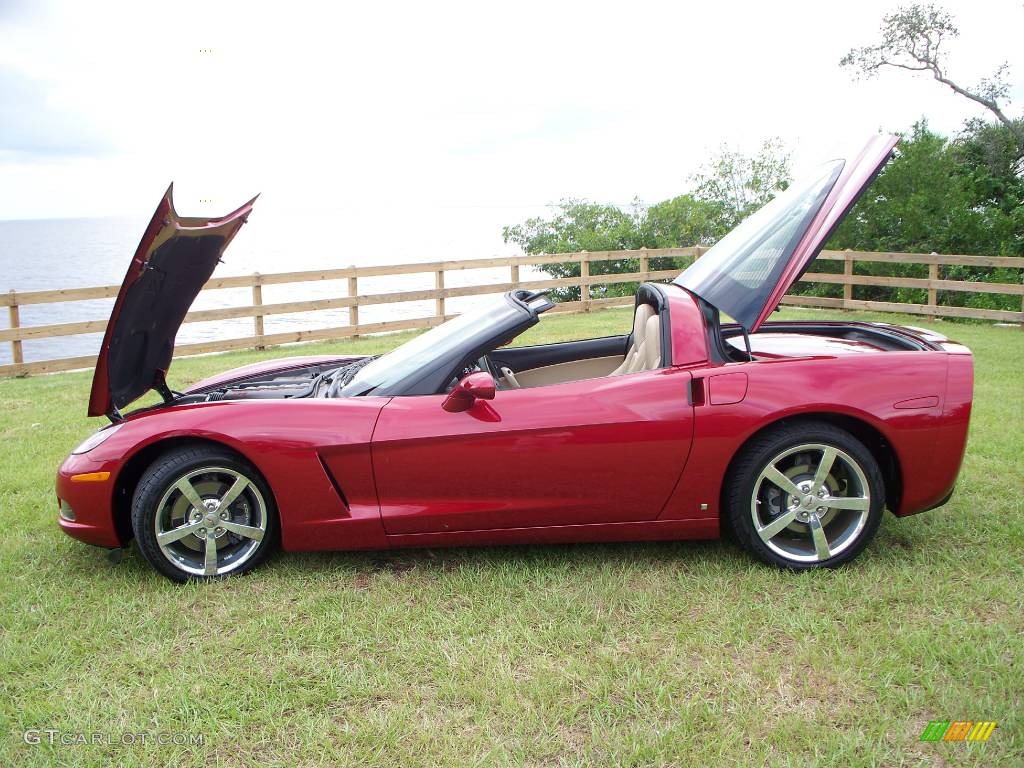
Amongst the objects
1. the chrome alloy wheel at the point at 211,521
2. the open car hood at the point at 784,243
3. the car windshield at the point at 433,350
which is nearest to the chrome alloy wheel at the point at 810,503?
the open car hood at the point at 784,243

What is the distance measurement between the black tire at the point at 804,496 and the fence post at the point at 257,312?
971cm

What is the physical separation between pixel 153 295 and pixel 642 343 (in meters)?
2.29

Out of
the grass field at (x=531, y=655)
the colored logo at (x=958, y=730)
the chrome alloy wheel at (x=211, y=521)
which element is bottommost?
the colored logo at (x=958, y=730)

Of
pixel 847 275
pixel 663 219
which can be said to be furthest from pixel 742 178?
pixel 847 275

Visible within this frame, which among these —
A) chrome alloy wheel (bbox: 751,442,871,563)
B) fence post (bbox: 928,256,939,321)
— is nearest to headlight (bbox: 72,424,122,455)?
chrome alloy wheel (bbox: 751,442,871,563)

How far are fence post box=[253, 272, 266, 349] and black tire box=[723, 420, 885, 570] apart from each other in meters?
9.71

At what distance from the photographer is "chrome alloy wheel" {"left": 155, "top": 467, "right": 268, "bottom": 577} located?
12.0ft

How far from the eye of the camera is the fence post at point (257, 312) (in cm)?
1212

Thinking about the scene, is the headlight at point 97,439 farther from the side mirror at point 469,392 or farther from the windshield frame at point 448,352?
the side mirror at point 469,392

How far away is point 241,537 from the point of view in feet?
12.4

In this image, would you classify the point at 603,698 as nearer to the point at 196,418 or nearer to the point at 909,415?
the point at 909,415

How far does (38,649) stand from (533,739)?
200cm

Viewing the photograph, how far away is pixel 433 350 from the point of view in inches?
155

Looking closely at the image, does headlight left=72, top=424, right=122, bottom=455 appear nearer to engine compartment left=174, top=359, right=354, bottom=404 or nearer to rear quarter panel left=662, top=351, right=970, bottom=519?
engine compartment left=174, top=359, right=354, bottom=404
